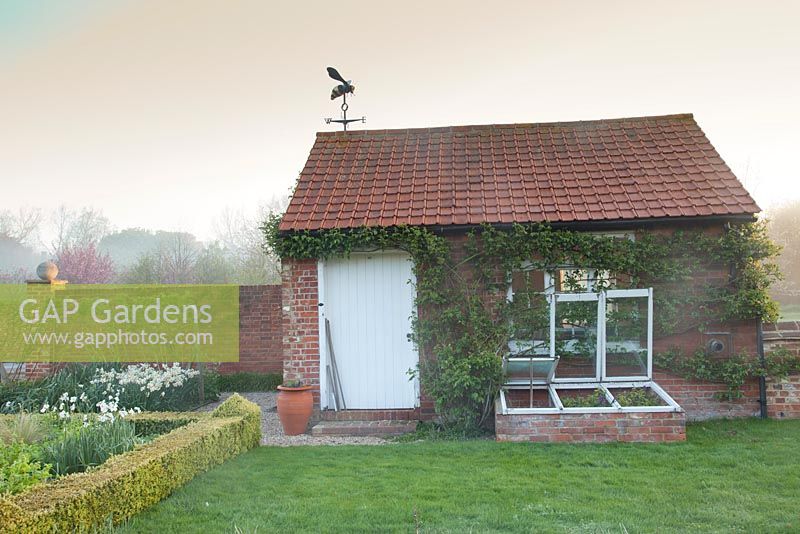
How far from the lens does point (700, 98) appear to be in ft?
46.7

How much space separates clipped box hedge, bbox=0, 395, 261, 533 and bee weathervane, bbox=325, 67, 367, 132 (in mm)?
6642

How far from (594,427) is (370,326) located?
3599 millimetres

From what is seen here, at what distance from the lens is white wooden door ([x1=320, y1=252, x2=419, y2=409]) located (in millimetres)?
9711

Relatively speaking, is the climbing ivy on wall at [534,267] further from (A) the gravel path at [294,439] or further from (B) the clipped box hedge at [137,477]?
(B) the clipped box hedge at [137,477]

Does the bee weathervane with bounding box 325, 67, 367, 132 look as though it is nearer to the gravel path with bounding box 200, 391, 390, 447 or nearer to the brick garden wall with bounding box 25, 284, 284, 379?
the brick garden wall with bounding box 25, 284, 284, 379

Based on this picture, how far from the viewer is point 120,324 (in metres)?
13.4

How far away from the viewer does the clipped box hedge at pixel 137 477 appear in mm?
4227

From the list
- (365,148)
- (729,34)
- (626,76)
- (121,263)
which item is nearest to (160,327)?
(365,148)

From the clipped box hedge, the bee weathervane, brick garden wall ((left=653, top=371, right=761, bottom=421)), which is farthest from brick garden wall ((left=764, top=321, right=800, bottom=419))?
the bee weathervane

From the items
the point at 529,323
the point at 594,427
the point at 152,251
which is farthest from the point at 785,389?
the point at 152,251

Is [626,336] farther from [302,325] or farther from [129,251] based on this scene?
[129,251]

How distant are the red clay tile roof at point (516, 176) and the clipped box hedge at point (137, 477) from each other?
3.27 metres

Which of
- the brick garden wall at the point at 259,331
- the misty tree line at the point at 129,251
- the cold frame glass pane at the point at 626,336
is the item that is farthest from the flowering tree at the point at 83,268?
the cold frame glass pane at the point at 626,336

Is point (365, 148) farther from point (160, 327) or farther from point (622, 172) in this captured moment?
point (160, 327)
